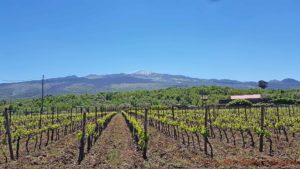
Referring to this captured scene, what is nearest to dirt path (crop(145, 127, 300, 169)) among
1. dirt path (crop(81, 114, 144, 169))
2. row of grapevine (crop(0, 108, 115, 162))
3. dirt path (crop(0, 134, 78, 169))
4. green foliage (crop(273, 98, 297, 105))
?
dirt path (crop(81, 114, 144, 169))

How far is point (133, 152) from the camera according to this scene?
63.6 ft

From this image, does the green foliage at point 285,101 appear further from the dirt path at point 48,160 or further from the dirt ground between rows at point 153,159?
the dirt path at point 48,160

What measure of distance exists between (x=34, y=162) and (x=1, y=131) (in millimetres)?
18773

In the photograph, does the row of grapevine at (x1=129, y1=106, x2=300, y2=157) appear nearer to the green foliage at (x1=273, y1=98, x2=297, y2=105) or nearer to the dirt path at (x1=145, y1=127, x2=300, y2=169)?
the dirt path at (x1=145, y1=127, x2=300, y2=169)

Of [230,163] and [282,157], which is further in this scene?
[282,157]

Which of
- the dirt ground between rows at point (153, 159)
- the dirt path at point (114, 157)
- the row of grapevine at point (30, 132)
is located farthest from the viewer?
the row of grapevine at point (30, 132)

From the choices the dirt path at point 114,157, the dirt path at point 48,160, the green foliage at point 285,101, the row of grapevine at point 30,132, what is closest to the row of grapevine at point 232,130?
the dirt path at point 114,157

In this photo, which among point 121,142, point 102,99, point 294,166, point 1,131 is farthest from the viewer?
point 102,99

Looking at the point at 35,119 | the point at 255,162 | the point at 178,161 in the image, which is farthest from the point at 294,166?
the point at 35,119

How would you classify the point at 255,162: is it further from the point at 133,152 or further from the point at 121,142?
the point at 121,142

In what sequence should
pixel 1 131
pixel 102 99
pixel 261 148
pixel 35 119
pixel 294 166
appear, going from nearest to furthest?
1. pixel 294 166
2. pixel 261 148
3. pixel 1 131
4. pixel 35 119
5. pixel 102 99

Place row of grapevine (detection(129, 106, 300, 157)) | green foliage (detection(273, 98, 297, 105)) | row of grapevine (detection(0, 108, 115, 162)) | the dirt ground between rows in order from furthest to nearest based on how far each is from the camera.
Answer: green foliage (detection(273, 98, 297, 105)) < row of grapevine (detection(129, 106, 300, 157)) < row of grapevine (detection(0, 108, 115, 162)) < the dirt ground between rows

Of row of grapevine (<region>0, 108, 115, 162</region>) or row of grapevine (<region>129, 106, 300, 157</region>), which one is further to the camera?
row of grapevine (<region>129, 106, 300, 157</region>)

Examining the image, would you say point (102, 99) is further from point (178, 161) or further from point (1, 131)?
point (178, 161)
